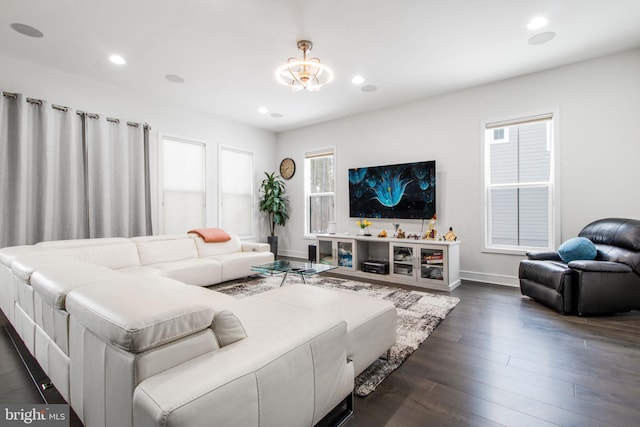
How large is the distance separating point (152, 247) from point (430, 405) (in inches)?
→ 146

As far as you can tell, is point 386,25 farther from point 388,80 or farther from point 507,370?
point 507,370

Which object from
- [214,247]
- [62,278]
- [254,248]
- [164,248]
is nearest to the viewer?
[62,278]

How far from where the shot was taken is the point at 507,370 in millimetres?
1942

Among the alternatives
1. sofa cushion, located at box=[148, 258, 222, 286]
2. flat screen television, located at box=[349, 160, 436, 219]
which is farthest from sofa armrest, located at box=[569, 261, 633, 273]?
sofa cushion, located at box=[148, 258, 222, 286]

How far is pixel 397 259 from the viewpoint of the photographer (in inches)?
176

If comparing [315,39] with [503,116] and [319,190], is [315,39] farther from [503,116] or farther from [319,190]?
[319,190]

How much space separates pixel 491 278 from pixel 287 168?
4482mm

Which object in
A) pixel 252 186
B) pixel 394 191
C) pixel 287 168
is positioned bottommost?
pixel 394 191

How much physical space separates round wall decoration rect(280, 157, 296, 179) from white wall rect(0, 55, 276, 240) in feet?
0.90

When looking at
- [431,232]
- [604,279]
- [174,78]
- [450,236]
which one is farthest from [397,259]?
[174,78]

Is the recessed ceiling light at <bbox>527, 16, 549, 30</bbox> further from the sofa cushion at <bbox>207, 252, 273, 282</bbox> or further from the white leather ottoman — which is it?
the sofa cushion at <bbox>207, 252, 273, 282</bbox>

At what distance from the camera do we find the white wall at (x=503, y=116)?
3426 mm

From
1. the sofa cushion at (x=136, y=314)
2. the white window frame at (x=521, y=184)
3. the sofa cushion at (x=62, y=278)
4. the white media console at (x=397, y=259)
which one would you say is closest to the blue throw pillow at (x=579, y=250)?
the white window frame at (x=521, y=184)

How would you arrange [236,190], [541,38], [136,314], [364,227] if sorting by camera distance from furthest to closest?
[236,190], [364,227], [541,38], [136,314]
